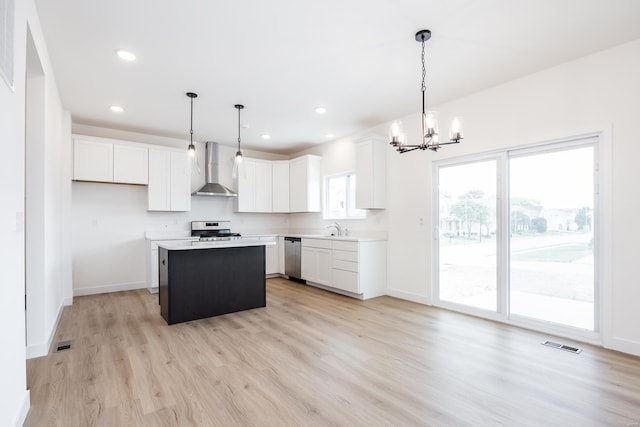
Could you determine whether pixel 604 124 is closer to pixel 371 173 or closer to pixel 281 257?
pixel 371 173

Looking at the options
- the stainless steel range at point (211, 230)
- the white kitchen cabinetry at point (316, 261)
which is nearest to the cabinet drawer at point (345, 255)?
the white kitchen cabinetry at point (316, 261)

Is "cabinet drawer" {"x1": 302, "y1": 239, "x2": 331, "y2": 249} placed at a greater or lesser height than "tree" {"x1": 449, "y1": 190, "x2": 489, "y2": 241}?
lesser

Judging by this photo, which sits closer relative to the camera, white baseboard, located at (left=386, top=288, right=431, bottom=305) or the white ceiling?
the white ceiling

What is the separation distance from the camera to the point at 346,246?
197 inches

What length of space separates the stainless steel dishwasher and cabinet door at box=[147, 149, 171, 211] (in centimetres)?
232

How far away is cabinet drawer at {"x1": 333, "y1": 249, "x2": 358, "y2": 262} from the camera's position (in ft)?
15.9

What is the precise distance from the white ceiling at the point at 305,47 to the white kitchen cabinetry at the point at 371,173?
2.13ft

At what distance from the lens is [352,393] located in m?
2.24

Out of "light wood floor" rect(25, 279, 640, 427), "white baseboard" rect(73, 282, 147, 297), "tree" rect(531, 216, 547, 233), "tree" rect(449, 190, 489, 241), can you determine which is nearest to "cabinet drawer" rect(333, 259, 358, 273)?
"light wood floor" rect(25, 279, 640, 427)

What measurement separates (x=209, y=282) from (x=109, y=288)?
2.60m

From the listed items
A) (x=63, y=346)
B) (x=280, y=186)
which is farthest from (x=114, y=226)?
(x=280, y=186)

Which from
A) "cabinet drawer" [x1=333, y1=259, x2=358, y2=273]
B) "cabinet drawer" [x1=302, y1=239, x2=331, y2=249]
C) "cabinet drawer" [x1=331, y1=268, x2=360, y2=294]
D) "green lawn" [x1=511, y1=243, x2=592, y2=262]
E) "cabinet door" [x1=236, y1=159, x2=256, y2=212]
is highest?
"cabinet door" [x1=236, y1=159, x2=256, y2=212]

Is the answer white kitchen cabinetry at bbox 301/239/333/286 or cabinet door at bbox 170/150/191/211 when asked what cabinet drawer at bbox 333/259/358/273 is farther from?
cabinet door at bbox 170/150/191/211

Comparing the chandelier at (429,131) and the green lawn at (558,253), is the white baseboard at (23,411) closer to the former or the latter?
the chandelier at (429,131)
